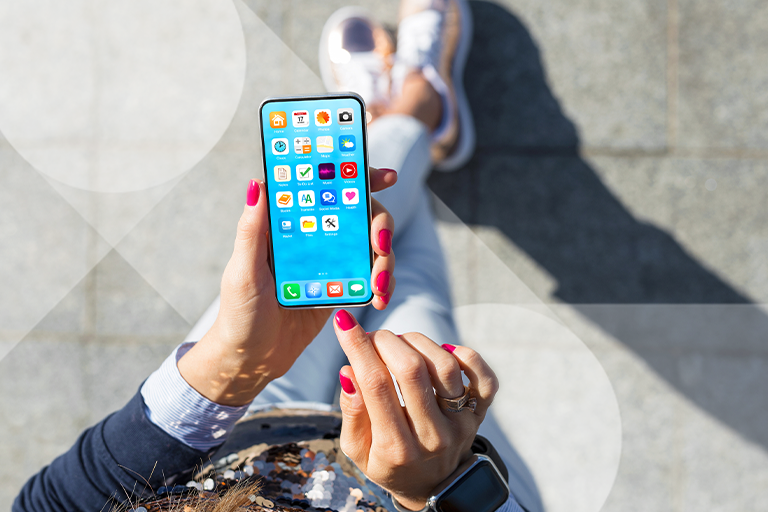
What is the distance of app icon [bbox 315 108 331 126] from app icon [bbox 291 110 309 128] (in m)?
0.02

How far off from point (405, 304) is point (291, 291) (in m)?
0.56

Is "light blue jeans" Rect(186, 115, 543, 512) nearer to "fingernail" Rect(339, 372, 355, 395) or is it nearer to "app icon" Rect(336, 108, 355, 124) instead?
"fingernail" Rect(339, 372, 355, 395)

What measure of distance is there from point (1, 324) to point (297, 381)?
5.62 ft

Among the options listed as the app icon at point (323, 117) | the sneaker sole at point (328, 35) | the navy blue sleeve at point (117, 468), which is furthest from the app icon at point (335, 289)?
the sneaker sole at point (328, 35)

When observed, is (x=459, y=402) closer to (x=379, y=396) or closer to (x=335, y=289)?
(x=379, y=396)

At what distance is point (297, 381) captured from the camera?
132cm

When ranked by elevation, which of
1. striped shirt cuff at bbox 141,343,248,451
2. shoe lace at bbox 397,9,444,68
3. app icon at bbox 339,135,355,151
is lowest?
striped shirt cuff at bbox 141,343,248,451

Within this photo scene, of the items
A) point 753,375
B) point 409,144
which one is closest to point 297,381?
point 409,144

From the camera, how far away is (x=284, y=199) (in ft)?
3.07

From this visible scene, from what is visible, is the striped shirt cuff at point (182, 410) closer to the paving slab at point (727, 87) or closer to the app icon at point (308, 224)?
the app icon at point (308, 224)

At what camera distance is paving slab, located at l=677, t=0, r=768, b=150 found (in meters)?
2.01

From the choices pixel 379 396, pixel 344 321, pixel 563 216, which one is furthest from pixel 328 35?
pixel 379 396

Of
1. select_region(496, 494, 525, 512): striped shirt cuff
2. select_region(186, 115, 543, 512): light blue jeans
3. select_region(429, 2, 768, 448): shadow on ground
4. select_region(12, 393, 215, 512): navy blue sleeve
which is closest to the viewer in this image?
select_region(496, 494, 525, 512): striped shirt cuff

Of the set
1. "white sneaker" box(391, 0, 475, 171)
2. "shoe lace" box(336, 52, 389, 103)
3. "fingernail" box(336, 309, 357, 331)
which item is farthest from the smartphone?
"shoe lace" box(336, 52, 389, 103)
